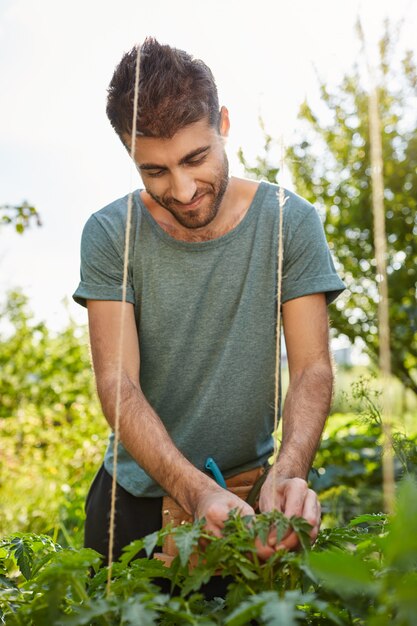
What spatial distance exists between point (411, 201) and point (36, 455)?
3466 millimetres

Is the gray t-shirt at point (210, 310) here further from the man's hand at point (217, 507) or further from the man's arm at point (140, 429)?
the man's hand at point (217, 507)

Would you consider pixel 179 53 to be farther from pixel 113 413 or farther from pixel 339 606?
pixel 339 606

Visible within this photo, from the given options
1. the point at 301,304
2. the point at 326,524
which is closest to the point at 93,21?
the point at 301,304

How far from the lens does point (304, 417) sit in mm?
1867

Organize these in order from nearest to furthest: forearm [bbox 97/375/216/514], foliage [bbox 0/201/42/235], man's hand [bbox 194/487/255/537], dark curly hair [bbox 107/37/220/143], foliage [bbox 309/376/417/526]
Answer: man's hand [bbox 194/487/255/537] → forearm [bbox 97/375/216/514] → dark curly hair [bbox 107/37/220/143] → foliage [bbox 0/201/42/235] → foliage [bbox 309/376/417/526]

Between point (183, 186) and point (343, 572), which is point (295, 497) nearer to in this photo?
point (343, 572)

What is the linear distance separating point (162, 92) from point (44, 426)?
17.1 ft

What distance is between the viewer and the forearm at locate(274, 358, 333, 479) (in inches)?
67.7

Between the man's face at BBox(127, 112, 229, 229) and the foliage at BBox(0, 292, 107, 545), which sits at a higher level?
the man's face at BBox(127, 112, 229, 229)

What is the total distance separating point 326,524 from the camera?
14.1 ft

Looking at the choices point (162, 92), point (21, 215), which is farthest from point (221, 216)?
point (21, 215)

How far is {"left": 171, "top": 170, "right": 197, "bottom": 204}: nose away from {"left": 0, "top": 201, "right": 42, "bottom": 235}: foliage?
1.09 m

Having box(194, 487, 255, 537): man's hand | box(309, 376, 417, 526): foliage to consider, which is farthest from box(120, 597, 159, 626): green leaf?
box(309, 376, 417, 526): foliage

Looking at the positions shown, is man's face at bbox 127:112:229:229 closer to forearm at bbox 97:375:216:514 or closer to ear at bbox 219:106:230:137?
ear at bbox 219:106:230:137
